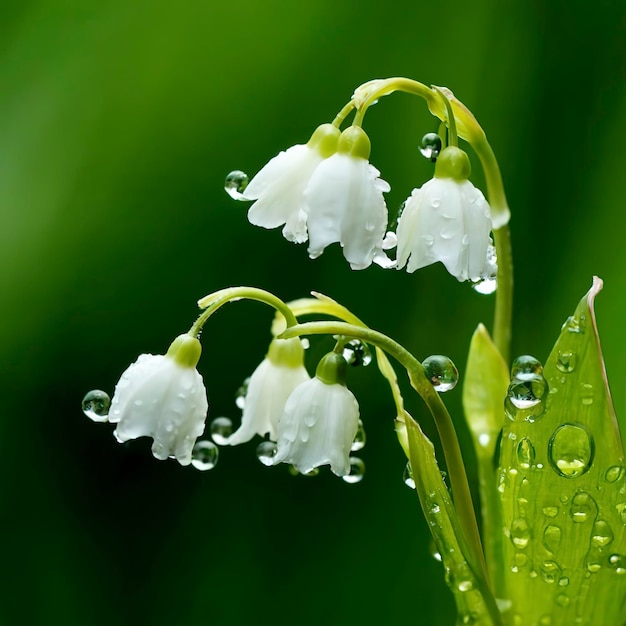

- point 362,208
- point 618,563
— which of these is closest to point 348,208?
point 362,208

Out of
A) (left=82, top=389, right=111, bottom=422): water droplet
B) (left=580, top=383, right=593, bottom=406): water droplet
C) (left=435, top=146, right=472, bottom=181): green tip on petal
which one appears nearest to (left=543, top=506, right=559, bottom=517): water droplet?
(left=580, top=383, right=593, bottom=406): water droplet

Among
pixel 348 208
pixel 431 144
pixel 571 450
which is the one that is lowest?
pixel 571 450

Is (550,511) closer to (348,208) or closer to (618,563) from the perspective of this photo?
(618,563)

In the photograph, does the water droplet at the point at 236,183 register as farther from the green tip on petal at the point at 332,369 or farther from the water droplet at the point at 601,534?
the water droplet at the point at 601,534

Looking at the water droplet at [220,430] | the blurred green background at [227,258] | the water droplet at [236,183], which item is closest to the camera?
the water droplet at [236,183]

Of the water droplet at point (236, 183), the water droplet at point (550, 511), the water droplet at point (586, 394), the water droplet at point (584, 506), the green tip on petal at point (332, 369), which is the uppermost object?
the water droplet at point (236, 183)

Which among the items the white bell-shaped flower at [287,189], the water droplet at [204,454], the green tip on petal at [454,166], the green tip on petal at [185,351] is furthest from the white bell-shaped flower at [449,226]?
the water droplet at [204,454]

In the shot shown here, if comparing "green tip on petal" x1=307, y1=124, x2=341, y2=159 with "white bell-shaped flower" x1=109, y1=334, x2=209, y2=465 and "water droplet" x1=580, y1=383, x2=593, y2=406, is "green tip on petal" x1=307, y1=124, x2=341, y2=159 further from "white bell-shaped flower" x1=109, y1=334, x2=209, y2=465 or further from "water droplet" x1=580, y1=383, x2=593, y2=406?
"water droplet" x1=580, y1=383, x2=593, y2=406
